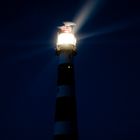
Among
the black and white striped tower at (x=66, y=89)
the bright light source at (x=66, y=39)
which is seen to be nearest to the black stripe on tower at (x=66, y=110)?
the black and white striped tower at (x=66, y=89)

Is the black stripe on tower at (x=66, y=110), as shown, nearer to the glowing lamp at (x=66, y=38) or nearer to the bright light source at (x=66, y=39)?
the glowing lamp at (x=66, y=38)

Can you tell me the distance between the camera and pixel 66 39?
27.6 metres

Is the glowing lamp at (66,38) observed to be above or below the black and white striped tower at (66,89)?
above

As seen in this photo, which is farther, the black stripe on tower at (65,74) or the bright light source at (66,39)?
the bright light source at (66,39)

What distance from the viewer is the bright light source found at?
27500 millimetres

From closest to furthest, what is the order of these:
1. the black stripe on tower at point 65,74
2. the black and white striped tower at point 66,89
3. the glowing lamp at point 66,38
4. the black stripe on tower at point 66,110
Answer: the black stripe on tower at point 66,110, the black and white striped tower at point 66,89, the black stripe on tower at point 65,74, the glowing lamp at point 66,38

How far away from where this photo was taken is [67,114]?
84.4ft

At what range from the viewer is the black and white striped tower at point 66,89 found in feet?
83.1

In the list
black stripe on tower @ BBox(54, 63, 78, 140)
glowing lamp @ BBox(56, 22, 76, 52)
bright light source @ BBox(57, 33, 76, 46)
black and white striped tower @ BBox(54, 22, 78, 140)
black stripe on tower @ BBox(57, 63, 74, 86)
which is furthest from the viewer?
bright light source @ BBox(57, 33, 76, 46)

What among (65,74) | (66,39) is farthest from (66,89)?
(66,39)

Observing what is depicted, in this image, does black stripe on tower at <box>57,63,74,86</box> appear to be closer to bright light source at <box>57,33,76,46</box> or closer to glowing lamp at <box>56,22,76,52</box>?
glowing lamp at <box>56,22,76,52</box>

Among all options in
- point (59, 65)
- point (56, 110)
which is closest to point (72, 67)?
point (59, 65)

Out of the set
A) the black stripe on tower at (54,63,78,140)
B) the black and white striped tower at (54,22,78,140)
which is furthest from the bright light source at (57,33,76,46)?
the black stripe on tower at (54,63,78,140)

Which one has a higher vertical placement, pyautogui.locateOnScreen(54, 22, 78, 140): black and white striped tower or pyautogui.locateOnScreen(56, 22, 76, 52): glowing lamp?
pyautogui.locateOnScreen(56, 22, 76, 52): glowing lamp
